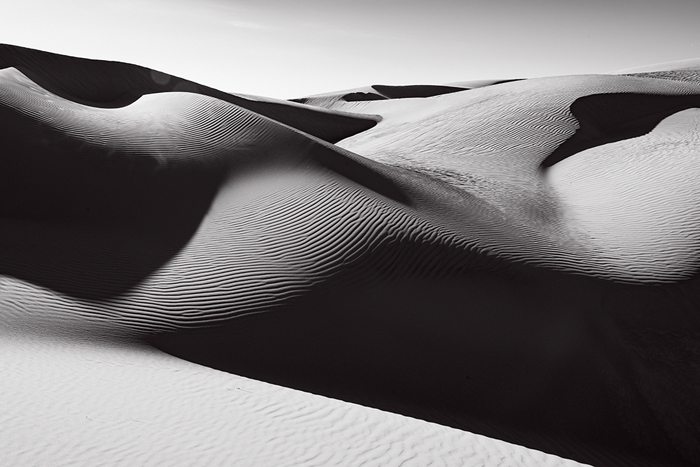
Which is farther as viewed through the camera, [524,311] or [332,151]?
[332,151]

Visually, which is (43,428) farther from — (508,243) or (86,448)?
(508,243)

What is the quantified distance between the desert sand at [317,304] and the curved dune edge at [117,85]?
749 cm

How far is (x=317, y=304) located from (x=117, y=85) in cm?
1869

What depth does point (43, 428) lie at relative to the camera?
15.1 feet

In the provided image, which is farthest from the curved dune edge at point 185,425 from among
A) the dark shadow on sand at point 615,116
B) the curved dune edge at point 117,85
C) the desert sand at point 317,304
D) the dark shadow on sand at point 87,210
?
the curved dune edge at point 117,85

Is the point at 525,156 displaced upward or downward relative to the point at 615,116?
downward

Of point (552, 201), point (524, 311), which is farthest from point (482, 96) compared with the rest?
point (524, 311)

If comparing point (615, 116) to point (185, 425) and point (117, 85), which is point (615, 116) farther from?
point (185, 425)

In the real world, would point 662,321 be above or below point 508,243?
below

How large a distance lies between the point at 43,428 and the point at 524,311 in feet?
23.2

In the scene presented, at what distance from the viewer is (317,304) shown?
9.07m

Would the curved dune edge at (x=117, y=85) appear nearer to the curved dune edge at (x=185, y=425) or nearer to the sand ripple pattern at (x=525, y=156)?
the sand ripple pattern at (x=525, y=156)

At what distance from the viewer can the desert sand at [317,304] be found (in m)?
5.43

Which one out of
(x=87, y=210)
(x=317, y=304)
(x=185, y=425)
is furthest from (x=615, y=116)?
(x=185, y=425)
